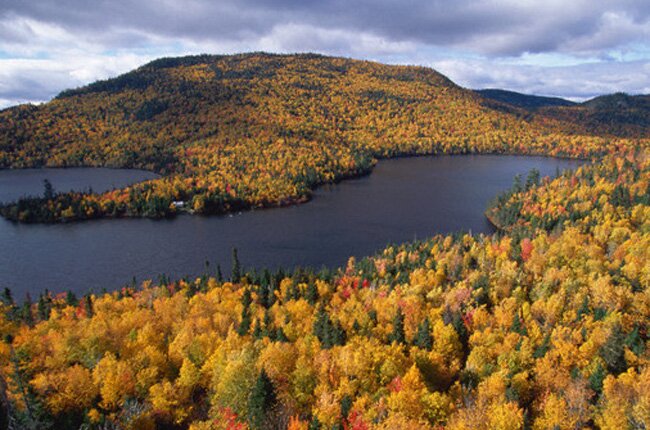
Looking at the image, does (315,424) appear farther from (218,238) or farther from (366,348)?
(218,238)

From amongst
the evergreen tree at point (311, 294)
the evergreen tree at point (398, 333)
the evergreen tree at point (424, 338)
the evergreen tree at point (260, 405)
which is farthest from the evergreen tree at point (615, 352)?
the evergreen tree at point (311, 294)

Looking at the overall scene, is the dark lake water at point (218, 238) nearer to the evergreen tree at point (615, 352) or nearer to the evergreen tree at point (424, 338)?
the evergreen tree at point (424, 338)

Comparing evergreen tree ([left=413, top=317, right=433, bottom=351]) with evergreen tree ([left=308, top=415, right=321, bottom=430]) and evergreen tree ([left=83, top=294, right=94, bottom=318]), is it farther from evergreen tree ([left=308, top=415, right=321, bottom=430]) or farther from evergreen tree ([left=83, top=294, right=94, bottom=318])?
evergreen tree ([left=83, top=294, right=94, bottom=318])

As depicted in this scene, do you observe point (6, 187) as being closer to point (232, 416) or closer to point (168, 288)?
point (168, 288)

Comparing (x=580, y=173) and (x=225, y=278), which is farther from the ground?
(x=580, y=173)

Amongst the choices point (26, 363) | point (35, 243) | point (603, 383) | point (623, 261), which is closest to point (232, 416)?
point (26, 363)

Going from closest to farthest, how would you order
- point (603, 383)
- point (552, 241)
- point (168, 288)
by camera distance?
point (603, 383)
point (168, 288)
point (552, 241)

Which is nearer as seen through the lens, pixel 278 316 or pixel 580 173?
pixel 278 316

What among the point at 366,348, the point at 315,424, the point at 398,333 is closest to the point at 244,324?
the point at 366,348
